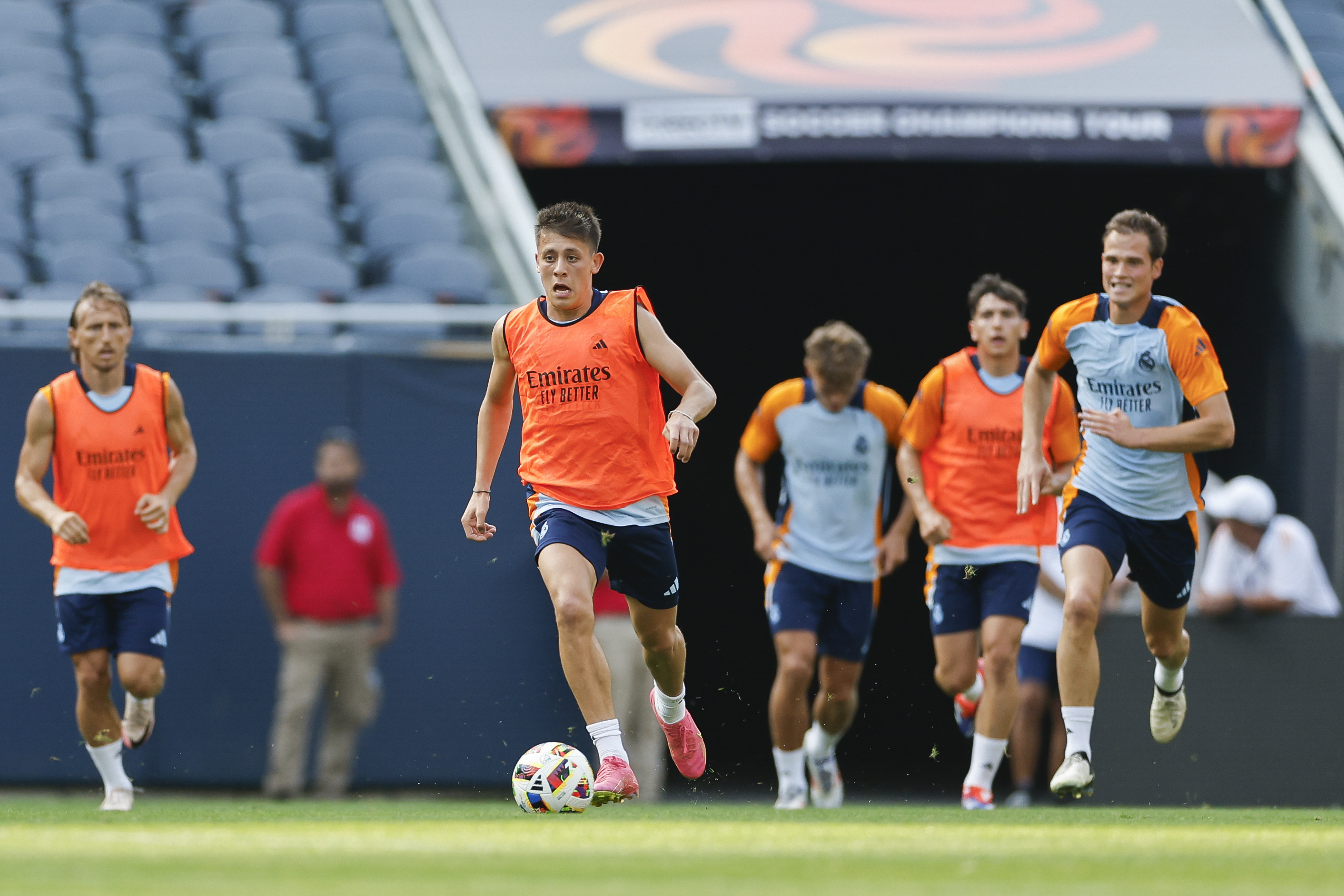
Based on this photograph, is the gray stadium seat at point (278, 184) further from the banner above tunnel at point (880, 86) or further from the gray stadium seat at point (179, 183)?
the banner above tunnel at point (880, 86)

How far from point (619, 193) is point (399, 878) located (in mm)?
11469

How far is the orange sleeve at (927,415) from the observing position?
9531 mm

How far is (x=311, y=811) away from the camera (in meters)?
8.57

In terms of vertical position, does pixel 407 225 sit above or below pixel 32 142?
below

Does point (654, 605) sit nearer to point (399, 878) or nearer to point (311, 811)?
point (311, 811)

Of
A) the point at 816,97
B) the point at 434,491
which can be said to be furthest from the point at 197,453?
the point at 816,97

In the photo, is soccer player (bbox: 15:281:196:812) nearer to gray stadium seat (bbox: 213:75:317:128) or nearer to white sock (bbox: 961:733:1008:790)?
white sock (bbox: 961:733:1008:790)

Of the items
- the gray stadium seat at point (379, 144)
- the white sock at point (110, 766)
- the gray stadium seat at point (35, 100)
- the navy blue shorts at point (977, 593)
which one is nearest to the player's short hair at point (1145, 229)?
the navy blue shorts at point (977, 593)

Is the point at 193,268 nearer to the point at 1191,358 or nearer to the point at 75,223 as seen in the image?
the point at 75,223

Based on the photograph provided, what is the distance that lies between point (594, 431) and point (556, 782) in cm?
144

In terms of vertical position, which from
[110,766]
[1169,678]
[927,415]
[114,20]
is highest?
[114,20]

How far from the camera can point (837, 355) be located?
9.72 meters

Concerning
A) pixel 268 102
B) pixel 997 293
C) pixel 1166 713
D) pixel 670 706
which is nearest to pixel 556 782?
pixel 670 706

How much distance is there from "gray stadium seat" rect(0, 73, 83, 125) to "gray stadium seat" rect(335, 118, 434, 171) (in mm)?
2205
